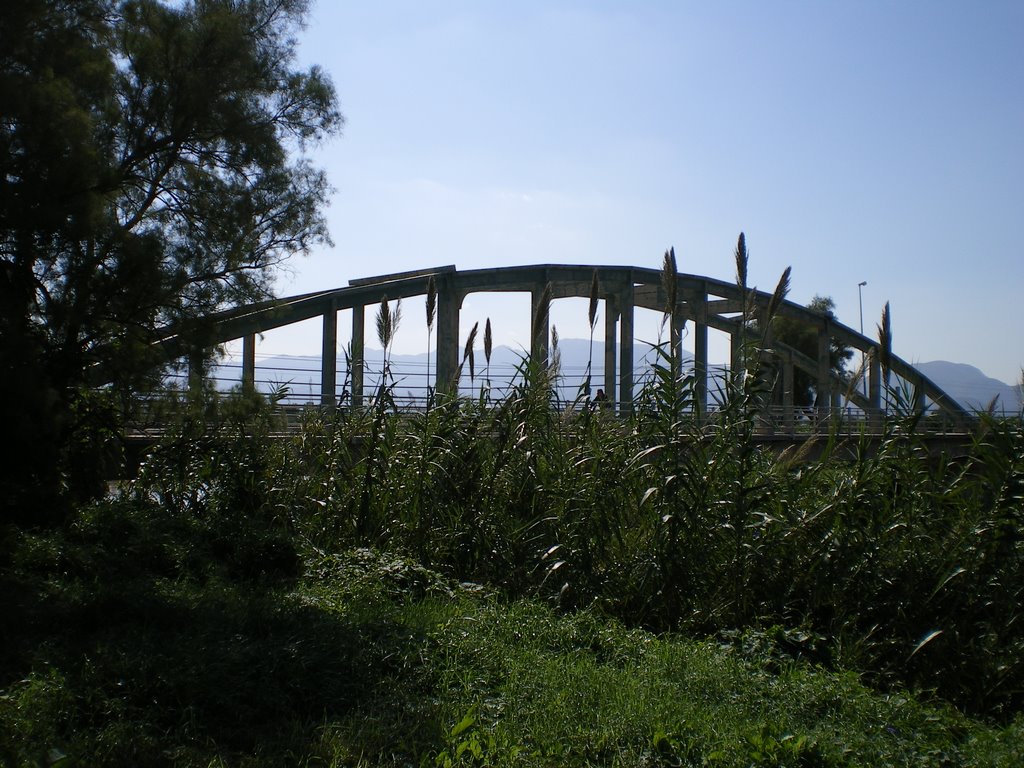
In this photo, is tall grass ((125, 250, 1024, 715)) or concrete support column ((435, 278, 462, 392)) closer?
tall grass ((125, 250, 1024, 715))

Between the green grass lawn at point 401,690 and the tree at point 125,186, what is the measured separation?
180cm

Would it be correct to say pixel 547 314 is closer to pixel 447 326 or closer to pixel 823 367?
pixel 447 326

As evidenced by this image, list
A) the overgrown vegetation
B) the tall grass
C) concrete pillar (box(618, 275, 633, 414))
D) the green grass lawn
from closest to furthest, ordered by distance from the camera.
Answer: the green grass lawn → the overgrown vegetation → the tall grass → concrete pillar (box(618, 275, 633, 414))

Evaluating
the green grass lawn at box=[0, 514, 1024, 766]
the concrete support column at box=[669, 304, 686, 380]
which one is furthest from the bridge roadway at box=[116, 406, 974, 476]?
the green grass lawn at box=[0, 514, 1024, 766]

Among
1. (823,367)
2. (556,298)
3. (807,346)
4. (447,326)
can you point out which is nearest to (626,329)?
(556,298)

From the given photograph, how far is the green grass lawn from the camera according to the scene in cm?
331

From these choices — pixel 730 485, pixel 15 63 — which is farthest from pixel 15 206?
pixel 730 485

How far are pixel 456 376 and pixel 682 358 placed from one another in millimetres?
2412

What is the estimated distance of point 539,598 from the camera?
5.81 meters

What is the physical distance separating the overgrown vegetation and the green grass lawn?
2 cm

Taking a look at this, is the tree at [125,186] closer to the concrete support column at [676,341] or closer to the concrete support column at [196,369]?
the concrete support column at [196,369]

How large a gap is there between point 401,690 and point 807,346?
4623cm

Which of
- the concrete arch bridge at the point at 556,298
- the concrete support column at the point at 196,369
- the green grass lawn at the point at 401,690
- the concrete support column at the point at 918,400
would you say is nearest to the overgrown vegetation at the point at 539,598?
the green grass lawn at the point at 401,690

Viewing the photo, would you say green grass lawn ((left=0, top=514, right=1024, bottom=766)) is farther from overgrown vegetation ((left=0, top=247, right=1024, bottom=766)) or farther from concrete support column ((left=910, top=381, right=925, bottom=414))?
concrete support column ((left=910, top=381, right=925, bottom=414))
